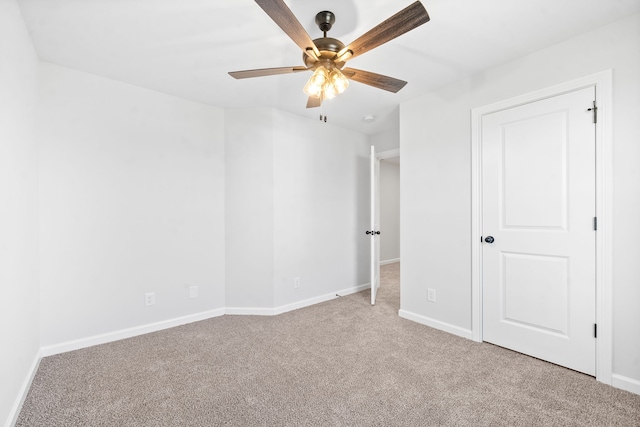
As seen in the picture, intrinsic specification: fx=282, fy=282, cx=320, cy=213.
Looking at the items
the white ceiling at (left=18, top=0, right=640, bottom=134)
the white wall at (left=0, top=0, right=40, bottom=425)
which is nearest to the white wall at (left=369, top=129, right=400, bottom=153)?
the white ceiling at (left=18, top=0, right=640, bottom=134)

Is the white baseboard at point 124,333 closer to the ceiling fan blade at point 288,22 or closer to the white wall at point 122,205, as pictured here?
the white wall at point 122,205

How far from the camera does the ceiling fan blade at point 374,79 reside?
1.76 metres

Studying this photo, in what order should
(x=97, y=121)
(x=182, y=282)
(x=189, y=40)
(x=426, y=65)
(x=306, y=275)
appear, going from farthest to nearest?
(x=306, y=275)
(x=182, y=282)
(x=97, y=121)
(x=426, y=65)
(x=189, y=40)

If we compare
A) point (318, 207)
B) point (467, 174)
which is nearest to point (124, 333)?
point (318, 207)

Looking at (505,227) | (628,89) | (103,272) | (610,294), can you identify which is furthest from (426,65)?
(103,272)

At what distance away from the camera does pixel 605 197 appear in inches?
74.0

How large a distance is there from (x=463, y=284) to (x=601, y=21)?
2.13m

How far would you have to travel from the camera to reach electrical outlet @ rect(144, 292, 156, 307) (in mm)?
2744

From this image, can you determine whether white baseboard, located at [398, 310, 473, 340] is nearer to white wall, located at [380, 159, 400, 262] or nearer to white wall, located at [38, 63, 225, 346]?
white wall, located at [38, 63, 225, 346]

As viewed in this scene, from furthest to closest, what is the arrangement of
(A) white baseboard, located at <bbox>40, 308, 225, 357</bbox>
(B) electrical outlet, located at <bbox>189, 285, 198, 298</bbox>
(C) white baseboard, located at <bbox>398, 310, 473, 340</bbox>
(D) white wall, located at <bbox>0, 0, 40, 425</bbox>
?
(B) electrical outlet, located at <bbox>189, 285, 198, 298</bbox>, (C) white baseboard, located at <bbox>398, 310, 473, 340</bbox>, (A) white baseboard, located at <bbox>40, 308, 225, 357</bbox>, (D) white wall, located at <bbox>0, 0, 40, 425</bbox>

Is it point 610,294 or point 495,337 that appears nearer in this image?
point 610,294

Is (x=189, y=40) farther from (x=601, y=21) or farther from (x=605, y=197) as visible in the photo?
(x=605, y=197)

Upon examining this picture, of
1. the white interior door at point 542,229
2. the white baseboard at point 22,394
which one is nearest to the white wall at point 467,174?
the white interior door at point 542,229

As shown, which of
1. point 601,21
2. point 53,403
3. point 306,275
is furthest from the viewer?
point 306,275
